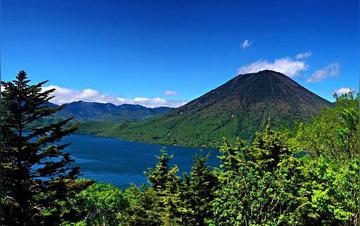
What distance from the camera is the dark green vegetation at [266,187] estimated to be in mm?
20672

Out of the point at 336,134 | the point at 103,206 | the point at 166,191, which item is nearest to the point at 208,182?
the point at 166,191

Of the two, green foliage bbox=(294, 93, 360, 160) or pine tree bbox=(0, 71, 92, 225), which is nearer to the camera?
pine tree bbox=(0, 71, 92, 225)

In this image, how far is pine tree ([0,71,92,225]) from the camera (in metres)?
18.9

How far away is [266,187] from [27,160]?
13.6m

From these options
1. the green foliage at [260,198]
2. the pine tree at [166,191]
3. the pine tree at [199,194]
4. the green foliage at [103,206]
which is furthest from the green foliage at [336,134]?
the green foliage at [103,206]

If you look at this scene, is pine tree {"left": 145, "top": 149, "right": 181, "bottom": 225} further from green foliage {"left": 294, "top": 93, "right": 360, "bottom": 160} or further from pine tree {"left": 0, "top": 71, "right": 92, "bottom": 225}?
green foliage {"left": 294, "top": 93, "right": 360, "bottom": 160}

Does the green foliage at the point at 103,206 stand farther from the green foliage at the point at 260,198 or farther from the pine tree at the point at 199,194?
the green foliage at the point at 260,198

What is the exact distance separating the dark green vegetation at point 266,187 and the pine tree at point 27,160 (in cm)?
693

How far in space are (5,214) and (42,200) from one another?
216 cm

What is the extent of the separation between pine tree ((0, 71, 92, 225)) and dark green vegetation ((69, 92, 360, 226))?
6.93 m

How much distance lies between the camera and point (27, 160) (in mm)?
19828

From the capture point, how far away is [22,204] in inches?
754

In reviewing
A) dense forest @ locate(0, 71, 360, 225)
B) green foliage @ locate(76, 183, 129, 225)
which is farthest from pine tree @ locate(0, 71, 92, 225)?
green foliage @ locate(76, 183, 129, 225)

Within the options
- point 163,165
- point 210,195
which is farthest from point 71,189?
point 163,165
